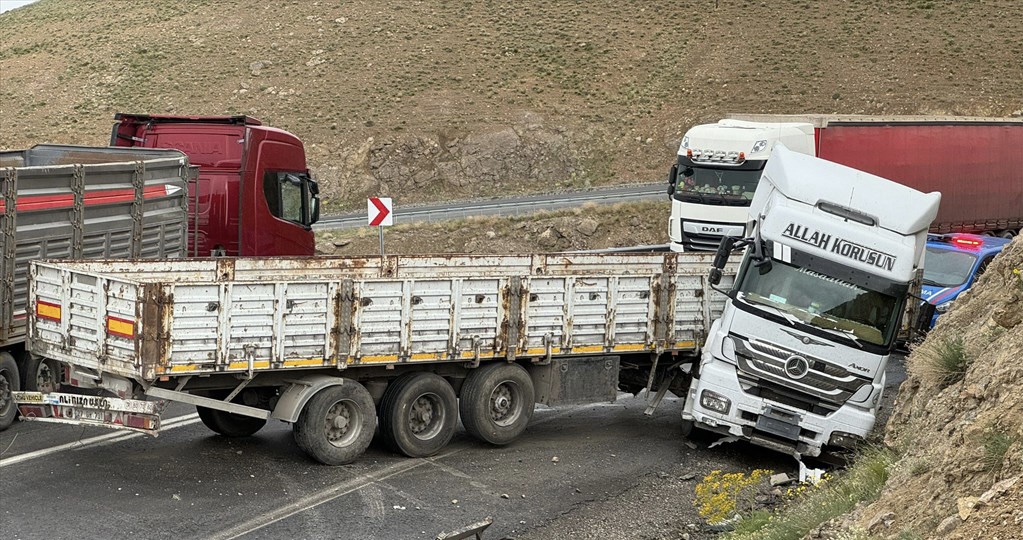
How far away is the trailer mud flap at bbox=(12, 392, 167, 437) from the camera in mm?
9883

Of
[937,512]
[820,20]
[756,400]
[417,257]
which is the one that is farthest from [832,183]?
[820,20]

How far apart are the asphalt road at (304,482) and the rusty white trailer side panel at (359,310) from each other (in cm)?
102

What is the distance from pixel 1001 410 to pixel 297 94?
55.7m

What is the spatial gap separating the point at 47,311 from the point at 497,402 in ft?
14.8

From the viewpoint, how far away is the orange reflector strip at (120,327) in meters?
9.87

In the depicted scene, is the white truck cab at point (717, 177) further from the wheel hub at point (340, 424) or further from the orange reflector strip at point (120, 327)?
the orange reflector strip at point (120, 327)

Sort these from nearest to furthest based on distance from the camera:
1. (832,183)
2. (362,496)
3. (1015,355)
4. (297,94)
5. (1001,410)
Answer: (1001,410) < (1015,355) < (362,496) < (832,183) < (297,94)

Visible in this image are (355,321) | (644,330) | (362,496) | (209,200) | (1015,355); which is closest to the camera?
(1015,355)

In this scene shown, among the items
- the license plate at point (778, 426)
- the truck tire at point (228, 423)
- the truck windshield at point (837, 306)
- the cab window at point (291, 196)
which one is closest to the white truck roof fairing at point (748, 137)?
the cab window at point (291, 196)

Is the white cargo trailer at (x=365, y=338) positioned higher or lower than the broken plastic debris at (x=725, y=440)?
higher

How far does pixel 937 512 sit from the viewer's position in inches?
237

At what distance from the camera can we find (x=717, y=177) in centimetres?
2364

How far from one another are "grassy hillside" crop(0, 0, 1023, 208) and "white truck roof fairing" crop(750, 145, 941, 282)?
38.0m

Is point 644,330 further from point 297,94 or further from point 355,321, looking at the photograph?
point 297,94
